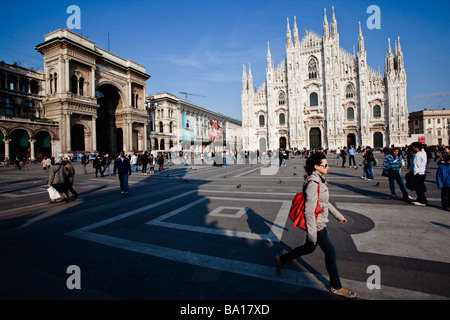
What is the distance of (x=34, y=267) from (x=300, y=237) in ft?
14.0

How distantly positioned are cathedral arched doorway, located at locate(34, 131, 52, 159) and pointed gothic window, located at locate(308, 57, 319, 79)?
4533 cm

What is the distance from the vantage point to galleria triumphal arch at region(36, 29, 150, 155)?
30.2 meters

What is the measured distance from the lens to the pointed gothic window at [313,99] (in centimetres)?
4097

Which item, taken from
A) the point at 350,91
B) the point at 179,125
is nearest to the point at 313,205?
the point at 350,91

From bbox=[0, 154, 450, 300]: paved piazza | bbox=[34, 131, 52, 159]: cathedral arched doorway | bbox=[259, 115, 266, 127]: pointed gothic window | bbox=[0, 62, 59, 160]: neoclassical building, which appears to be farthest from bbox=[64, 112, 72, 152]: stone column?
bbox=[259, 115, 266, 127]: pointed gothic window

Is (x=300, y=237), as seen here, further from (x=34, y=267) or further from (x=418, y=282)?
(x=34, y=267)

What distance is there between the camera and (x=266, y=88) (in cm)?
4450

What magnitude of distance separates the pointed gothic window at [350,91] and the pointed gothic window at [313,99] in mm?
5034

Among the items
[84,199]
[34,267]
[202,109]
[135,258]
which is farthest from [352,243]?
[202,109]

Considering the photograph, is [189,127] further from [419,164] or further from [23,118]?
[419,164]

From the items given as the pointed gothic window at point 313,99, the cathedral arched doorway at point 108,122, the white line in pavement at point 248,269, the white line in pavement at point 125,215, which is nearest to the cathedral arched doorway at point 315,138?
the pointed gothic window at point 313,99

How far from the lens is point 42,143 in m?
30.5

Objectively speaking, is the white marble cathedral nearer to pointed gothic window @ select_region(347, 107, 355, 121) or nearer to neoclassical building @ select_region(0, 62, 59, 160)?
pointed gothic window @ select_region(347, 107, 355, 121)

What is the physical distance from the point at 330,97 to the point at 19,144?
49.2 metres
